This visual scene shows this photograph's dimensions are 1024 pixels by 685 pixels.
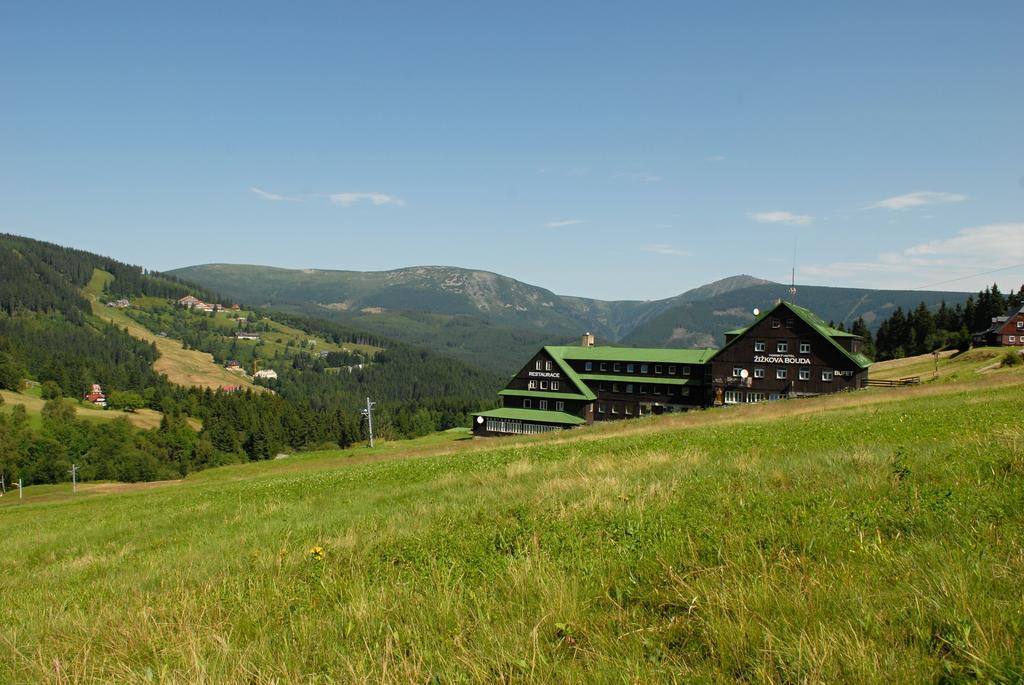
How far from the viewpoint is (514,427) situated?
74688 mm

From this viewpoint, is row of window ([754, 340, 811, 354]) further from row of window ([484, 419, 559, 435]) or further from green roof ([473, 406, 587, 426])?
row of window ([484, 419, 559, 435])

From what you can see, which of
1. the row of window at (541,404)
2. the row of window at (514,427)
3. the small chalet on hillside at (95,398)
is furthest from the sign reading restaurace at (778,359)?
the small chalet on hillside at (95,398)

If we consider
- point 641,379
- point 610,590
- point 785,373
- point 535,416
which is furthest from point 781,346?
point 610,590

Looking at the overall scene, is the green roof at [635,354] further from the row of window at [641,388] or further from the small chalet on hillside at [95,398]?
the small chalet on hillside at [95,398]

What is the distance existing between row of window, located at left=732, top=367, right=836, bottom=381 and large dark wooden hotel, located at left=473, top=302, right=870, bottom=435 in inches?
3.7

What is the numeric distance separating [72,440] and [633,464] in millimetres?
166577

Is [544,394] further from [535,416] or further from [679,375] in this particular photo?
[679,375]

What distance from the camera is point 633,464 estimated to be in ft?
50.3

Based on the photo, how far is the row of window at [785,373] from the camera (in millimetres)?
58781

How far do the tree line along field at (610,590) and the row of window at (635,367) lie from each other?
196 ft

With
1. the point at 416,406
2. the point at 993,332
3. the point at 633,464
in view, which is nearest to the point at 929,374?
the point at 993,332

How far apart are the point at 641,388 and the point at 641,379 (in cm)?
116

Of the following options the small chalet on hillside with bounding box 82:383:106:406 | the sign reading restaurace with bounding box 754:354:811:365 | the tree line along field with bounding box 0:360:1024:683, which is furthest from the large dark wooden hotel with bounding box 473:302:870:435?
the small chalet on hillside with bounding box 82:383:106:406

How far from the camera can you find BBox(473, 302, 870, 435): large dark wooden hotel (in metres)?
59.7
